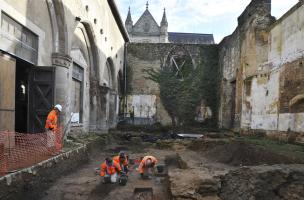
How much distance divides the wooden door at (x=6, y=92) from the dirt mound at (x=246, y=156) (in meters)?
6.35

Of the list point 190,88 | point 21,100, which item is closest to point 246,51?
point 190,88

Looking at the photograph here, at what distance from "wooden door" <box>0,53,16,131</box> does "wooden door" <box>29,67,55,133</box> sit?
1.84 meters

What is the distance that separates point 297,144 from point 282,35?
4.56m

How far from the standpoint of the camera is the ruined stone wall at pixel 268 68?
1162 centimetres

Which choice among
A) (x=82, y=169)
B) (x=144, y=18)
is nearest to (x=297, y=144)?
(x=82, y=169)

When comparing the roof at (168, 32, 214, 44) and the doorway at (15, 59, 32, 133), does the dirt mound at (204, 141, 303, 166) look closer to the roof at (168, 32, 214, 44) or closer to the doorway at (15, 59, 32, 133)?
the doorway at (15, 59, 32, 133)

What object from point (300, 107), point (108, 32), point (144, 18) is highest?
point (144, 18)

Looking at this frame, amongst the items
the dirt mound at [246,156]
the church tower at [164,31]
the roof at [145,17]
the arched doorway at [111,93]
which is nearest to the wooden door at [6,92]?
the dirt mound at [246,156]

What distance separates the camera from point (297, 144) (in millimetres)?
10914

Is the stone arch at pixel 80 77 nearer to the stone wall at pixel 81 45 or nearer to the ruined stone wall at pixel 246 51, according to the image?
the stone wall at pixel 81 45

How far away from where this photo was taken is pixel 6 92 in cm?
830

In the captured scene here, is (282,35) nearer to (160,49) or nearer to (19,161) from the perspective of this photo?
(19,161)

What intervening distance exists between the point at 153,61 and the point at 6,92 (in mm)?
18340

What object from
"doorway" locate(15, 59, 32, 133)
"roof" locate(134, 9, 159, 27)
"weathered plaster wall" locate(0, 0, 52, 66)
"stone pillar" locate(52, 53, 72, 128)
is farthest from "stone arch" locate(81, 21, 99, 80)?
"roof" locate(134, 9, 159, 27)
